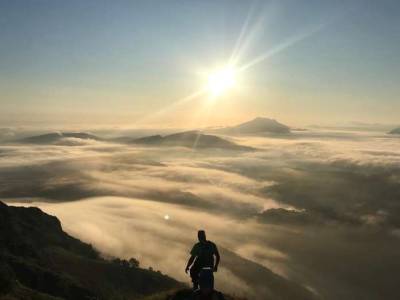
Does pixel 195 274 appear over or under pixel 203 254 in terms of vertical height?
under

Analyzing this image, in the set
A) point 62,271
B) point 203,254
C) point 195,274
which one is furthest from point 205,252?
point 62,271

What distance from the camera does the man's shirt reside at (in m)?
22.1

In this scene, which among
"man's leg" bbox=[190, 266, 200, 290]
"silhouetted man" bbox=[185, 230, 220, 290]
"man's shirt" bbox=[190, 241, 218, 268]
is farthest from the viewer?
"man's leg" bbox=[190, 266, 200, 290]

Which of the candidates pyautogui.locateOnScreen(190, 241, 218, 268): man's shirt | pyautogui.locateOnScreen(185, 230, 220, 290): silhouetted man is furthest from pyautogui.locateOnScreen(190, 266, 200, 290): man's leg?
pyautogui.locateOnScreen(190, 241, 218, 268): man's shirt

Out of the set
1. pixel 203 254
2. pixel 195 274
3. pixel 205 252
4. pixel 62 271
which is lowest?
pixel 62 271

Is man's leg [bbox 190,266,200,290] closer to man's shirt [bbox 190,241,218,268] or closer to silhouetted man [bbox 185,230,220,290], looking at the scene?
silhouetted man [bbox 185,230,220,290]

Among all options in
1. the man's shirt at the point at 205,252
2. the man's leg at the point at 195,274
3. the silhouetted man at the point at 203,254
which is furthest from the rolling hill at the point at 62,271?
the man's shirt at the point at 205,252

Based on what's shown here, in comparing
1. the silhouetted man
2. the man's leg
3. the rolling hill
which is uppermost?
the silhouetted man

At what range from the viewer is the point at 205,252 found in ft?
72.6

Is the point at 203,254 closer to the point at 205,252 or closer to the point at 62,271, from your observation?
the point at 205,252

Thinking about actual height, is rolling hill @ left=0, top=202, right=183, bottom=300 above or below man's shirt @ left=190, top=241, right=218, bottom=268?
below

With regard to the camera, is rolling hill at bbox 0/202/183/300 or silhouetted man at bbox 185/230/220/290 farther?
rolling hill at bbox 0/202/183/300

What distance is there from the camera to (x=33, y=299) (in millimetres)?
61438

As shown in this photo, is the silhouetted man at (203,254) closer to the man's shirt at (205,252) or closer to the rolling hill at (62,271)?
the man's shirt at (205,252)
